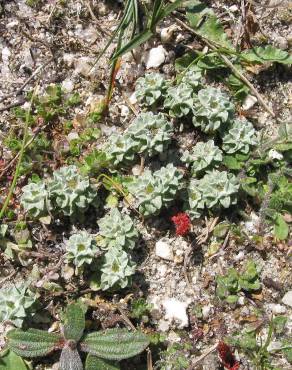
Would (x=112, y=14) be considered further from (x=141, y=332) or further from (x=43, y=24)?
(x=141, y=332)

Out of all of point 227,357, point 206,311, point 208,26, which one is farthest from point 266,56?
point 227,357

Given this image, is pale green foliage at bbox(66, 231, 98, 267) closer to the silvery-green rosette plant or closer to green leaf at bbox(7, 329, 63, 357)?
the silvery-green rosette plant

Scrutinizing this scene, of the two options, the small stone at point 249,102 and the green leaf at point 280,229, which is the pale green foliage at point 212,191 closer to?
the green leaf at point 280,229

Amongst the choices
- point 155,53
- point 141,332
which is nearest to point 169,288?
point 141,332

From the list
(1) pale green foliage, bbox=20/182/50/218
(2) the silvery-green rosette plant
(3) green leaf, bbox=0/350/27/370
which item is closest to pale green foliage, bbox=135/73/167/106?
(1) pale green foliage, bbox=20/182/50/218

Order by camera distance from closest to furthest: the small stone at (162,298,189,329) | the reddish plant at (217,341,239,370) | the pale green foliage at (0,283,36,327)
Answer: the pale green foliage at (0,283,36,327) < the reddish plant at (217,341,239,370) < the small stone at (162,298,189,329)

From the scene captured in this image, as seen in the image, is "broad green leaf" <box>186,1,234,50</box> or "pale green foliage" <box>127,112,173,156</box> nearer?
"pale green foliage" <box>127,112,173,156</box>

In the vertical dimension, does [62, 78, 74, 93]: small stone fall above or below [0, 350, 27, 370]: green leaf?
above

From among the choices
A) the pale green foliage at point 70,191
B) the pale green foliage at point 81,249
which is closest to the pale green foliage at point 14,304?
the pale green foliage at point 81,249
